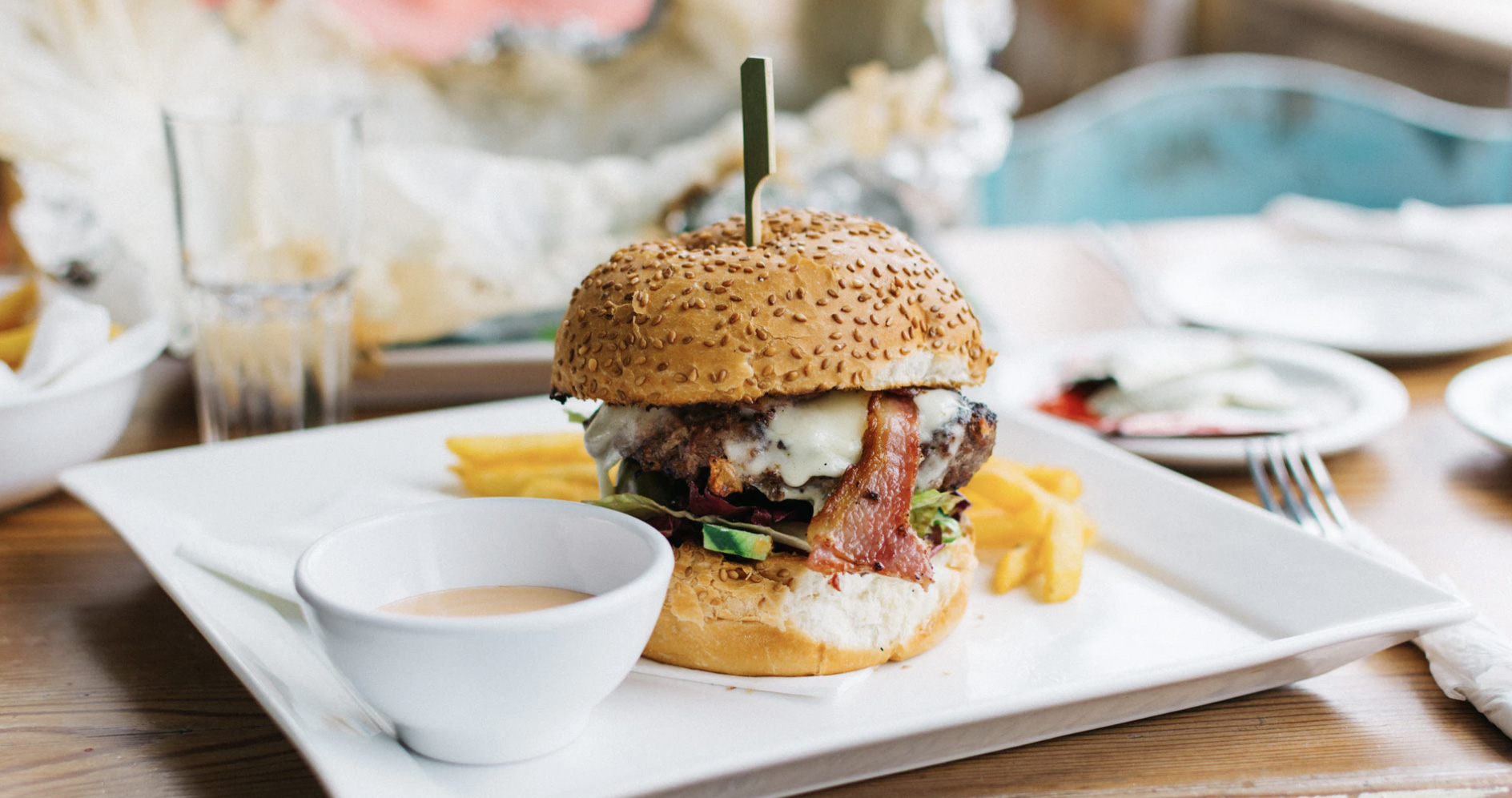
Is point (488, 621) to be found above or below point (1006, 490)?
above

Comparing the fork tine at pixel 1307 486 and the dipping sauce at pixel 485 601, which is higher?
the dipping sauce at pixel 485 601

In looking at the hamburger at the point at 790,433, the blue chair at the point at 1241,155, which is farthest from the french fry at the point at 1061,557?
the blue chair at the point at 1241,155

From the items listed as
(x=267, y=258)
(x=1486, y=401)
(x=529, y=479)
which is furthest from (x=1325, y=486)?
(x=267, y=258)

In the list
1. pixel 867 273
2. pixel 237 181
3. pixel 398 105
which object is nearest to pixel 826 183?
pixel 398 105

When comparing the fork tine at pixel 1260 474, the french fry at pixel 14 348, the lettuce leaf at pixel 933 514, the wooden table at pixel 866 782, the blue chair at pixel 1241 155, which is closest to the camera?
the wooden table at pixel 866 782

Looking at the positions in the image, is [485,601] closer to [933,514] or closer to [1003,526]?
[933,514]

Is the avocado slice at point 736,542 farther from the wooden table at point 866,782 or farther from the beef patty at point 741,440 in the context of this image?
the wooden table at point 866,782

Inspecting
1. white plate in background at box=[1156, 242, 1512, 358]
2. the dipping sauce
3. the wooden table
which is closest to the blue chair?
white plate in background at box=[1156, 242, 1512, 358]

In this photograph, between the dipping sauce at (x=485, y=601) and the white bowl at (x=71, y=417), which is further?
the white bowl at (x=71, y=417)
